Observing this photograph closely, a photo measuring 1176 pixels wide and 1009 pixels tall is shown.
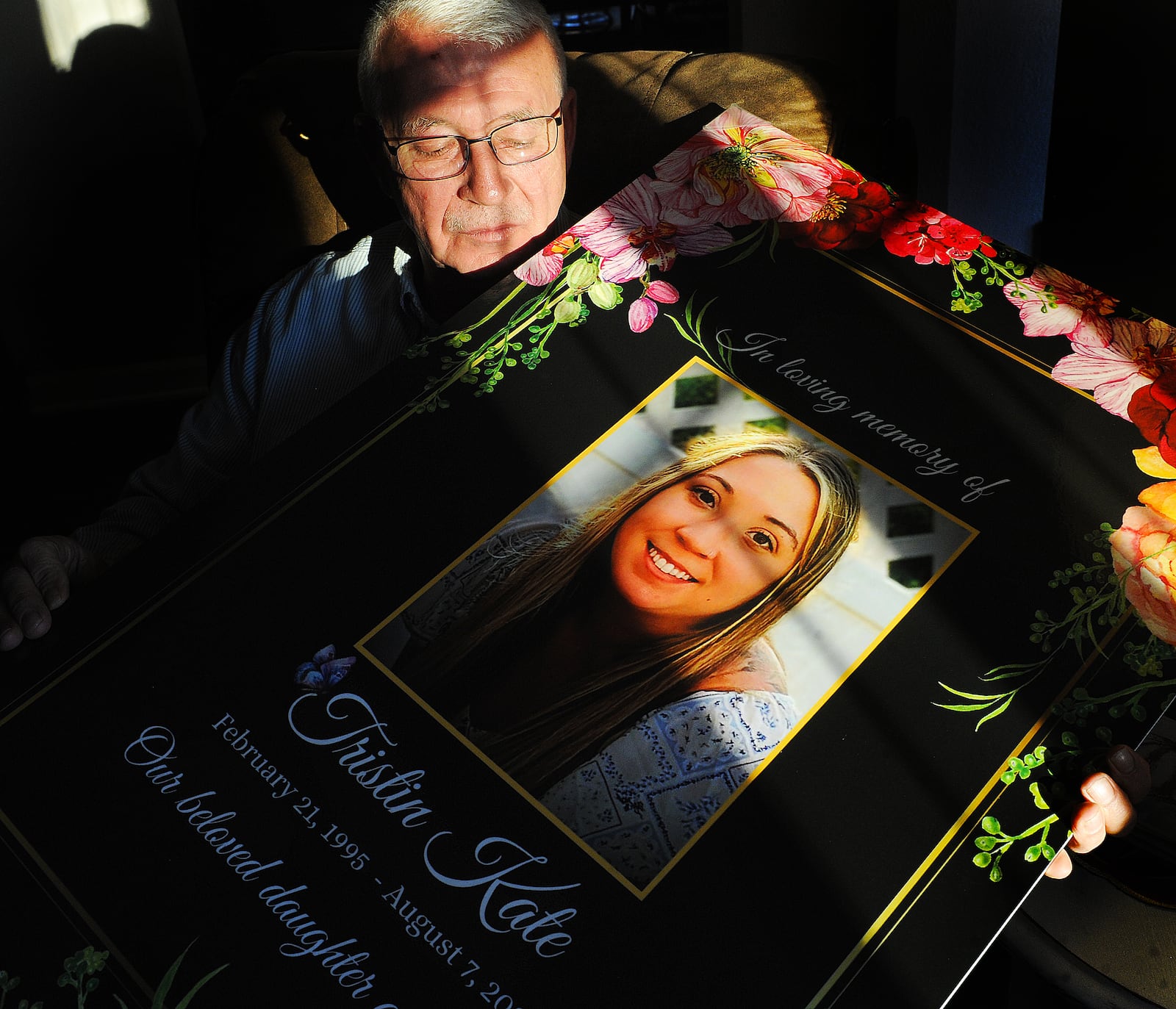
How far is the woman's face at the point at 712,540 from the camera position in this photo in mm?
1006

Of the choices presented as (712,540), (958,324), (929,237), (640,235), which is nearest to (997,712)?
(712,540)

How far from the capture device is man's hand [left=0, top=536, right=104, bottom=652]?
42.6 inches

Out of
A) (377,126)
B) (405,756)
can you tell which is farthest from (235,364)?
(405,756)

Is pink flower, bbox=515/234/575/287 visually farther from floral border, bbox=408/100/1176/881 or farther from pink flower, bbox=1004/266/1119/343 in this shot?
pink flower, bbox=1004/266/1119/343

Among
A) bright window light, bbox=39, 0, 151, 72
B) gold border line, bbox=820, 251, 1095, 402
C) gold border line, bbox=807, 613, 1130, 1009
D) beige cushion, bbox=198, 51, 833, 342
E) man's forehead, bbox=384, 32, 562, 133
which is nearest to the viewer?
gold border line, bbox=807, 613, 1130, 1009

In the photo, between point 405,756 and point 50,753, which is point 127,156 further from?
point 405,756

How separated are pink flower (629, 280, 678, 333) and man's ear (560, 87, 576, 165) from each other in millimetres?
367

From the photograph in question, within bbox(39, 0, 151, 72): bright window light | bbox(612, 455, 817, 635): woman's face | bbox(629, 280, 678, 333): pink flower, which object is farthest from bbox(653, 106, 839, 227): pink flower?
bbox(39, 0, 151, 72): bright window light

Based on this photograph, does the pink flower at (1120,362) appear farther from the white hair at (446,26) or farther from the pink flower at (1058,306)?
the white hair at (446,26)

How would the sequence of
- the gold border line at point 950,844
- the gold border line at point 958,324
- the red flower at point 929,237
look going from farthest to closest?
1. the red flower at point 929,237
2. the gold border line at point 958,324
3. the gold border line at point 950,844

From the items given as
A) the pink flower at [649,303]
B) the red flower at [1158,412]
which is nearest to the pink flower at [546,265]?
the pink flower at [649,303]

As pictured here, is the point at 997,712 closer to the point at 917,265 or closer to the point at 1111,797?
the point at 1111,797

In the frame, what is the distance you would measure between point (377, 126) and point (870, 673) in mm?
1009

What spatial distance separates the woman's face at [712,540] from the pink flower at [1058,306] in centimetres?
31
